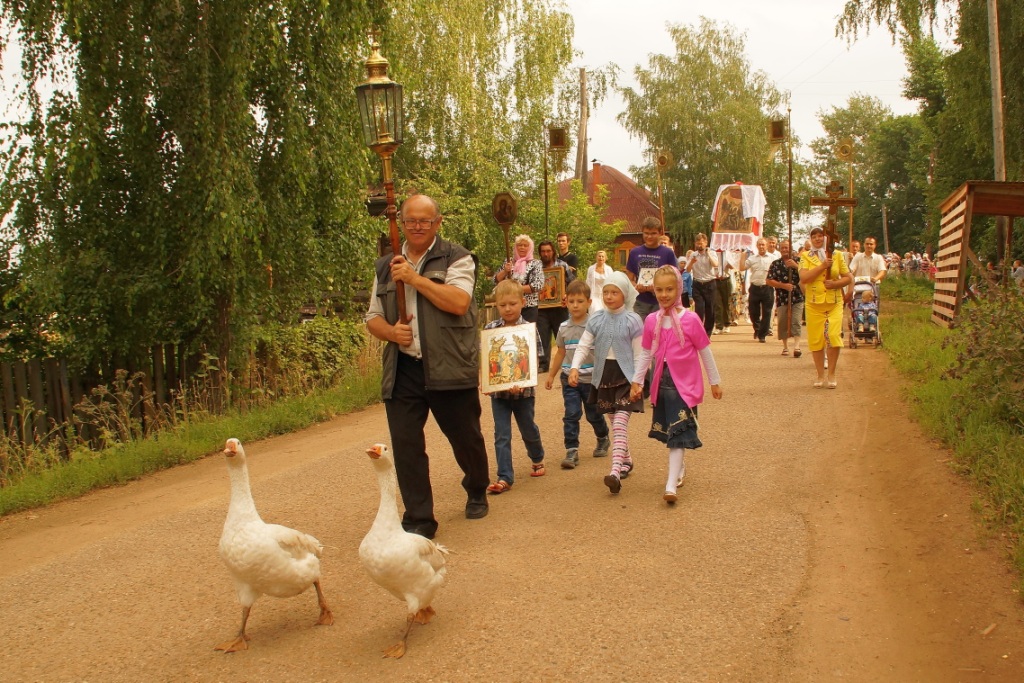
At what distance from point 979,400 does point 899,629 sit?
13.5 feet

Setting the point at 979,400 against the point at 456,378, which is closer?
the point at 456,378

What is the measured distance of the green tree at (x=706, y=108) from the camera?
171 feet

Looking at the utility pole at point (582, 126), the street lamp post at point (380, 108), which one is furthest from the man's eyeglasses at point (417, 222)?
the utility pole at point (582, 126)

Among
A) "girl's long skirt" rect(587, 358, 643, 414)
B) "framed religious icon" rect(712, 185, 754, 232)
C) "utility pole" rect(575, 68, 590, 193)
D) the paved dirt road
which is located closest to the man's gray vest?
the paved dirt road

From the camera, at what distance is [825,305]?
1269 centimetres

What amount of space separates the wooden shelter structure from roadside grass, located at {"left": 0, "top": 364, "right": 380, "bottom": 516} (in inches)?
312

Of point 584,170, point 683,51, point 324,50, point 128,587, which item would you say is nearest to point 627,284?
point 128,587

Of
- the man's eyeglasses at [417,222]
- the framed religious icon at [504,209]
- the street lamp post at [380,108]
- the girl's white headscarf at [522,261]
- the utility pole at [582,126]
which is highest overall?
the utility pole at [582,126]

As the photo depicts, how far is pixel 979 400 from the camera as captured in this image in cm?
848

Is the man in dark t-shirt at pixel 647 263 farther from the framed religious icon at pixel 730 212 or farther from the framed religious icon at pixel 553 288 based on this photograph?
the framed religious icon at pixel 730 212

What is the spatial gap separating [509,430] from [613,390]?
34.8 inches

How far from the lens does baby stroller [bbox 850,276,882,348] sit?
17172 mm

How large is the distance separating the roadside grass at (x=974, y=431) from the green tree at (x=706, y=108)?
134 feet

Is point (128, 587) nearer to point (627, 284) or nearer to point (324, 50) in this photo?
point (627, 284)
